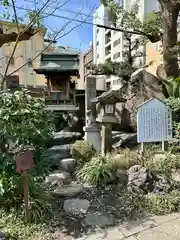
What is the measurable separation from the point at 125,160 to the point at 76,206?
68.5 inches

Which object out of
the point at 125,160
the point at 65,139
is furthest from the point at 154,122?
the point at 65,139

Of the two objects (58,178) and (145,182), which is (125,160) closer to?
(145,182)

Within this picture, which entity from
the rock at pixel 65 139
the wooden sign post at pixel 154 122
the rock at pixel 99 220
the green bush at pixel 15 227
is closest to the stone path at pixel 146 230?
the rock at pixel 99 220

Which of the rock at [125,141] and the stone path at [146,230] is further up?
the rock at [125,141]

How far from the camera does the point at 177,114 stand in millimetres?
5699

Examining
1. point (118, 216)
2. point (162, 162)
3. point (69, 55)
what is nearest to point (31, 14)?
point (69, 55)

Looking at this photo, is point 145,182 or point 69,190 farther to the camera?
point 69,190

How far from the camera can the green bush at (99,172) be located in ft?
13.5

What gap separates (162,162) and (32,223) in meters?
2.97

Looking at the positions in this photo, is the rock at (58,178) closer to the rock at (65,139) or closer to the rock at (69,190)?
the rock at (69,190)

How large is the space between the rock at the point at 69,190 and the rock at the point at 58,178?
8.6 inches

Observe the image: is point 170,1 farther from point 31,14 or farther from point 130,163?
point 130,163

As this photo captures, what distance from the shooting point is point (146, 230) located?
2.79 meters

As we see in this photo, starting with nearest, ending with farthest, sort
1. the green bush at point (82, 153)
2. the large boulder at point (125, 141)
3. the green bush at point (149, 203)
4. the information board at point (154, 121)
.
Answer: the green bush at point (149, 203)
the information board at point (154, 121)
the green bush at point (82, 153)
the large boulder at point (125, 141)
